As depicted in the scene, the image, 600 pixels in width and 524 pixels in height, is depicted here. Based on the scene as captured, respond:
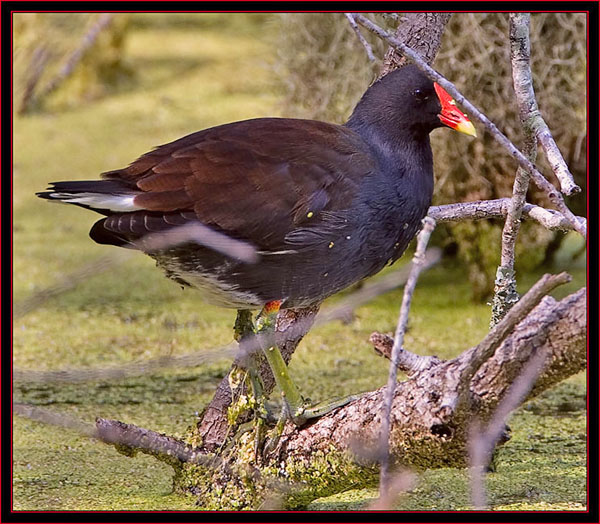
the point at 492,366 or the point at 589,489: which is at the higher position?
the point at 492,366

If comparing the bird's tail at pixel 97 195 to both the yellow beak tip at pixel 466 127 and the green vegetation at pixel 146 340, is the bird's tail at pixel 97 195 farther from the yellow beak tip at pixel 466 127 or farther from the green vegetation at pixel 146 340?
the yellow beak tip at pixel 466 127

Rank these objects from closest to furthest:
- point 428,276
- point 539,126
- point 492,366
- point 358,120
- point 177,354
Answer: point 492,366
point 539,126
point 358,120
point 177,354
point 428,276

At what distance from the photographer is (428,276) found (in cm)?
404

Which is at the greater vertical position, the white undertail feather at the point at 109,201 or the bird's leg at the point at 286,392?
the white undertail feather at the point at 109,201

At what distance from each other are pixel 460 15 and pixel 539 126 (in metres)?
1.58

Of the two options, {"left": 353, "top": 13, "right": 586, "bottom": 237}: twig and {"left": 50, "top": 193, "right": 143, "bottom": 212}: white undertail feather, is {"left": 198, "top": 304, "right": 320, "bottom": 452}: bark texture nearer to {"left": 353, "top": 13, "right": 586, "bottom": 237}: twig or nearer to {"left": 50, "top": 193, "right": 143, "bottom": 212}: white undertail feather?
{"left": 50, "top": 193, "right": 143, "bottom": 212}: white undertail feather

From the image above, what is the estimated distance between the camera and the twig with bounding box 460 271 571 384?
1.69 meters

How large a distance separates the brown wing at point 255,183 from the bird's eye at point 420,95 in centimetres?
23

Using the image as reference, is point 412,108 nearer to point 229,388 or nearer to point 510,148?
point 510,148

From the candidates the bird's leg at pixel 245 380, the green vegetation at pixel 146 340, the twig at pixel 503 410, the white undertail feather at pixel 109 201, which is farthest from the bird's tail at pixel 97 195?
the twig at pixel 503 410

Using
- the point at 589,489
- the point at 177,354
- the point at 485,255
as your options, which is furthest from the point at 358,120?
the point at 485,255

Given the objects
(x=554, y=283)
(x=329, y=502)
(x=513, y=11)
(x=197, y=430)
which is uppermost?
(x=513, y=11)

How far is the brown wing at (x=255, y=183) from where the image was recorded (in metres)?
2.10

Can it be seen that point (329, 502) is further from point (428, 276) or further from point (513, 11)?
point (428, 276)
